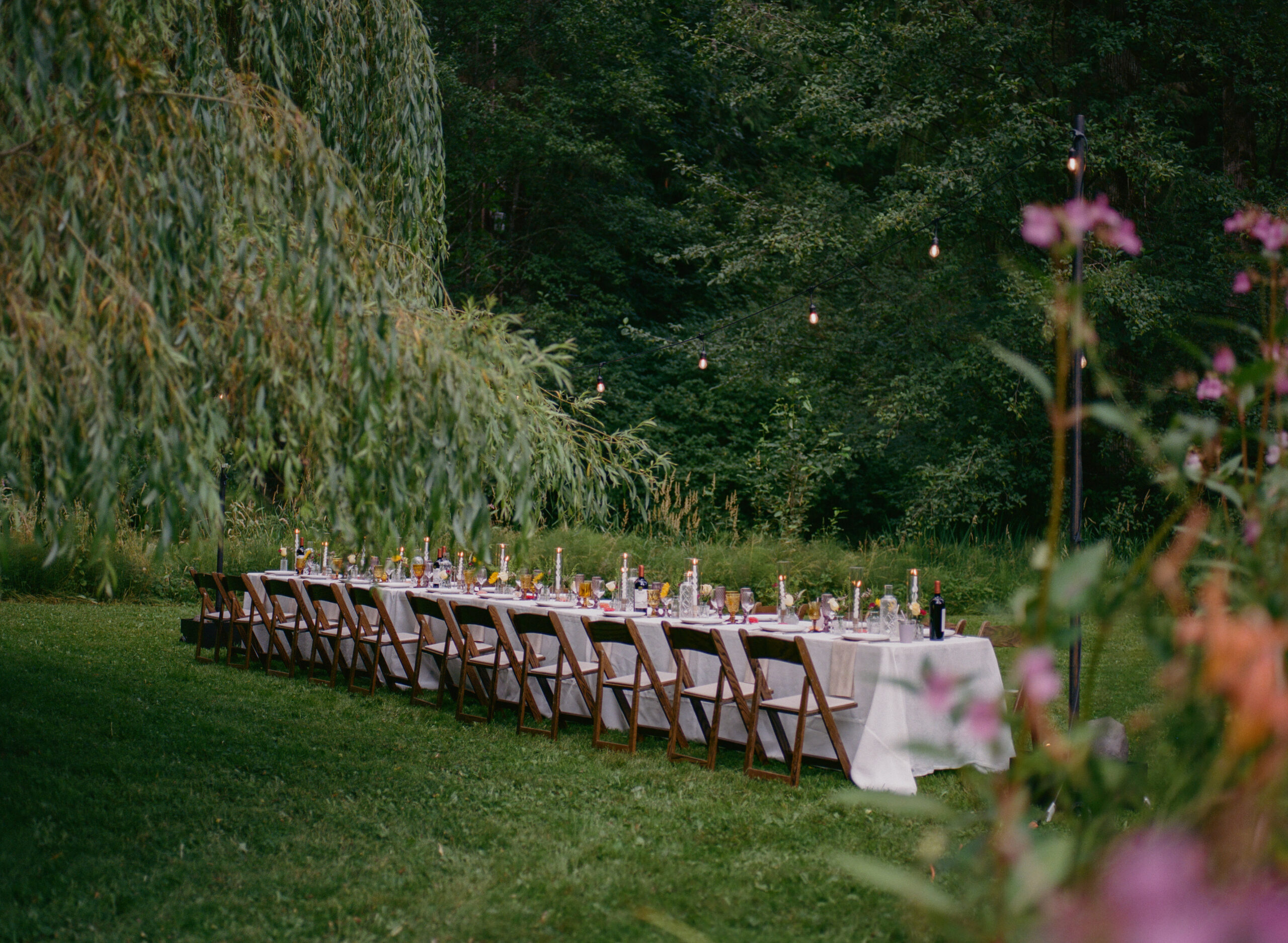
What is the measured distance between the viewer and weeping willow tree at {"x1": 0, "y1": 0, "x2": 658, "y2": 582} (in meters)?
3.40

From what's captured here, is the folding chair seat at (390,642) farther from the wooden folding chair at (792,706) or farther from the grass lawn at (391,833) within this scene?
the wooden folding chair at (792,706)

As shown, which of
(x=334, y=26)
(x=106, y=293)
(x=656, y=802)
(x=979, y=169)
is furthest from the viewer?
(x=979, y=169)

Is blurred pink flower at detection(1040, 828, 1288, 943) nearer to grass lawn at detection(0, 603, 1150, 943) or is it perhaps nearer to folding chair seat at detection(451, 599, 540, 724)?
grass lawn at detection(0, 603, 1150, 943)

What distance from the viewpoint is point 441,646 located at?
8086 mm

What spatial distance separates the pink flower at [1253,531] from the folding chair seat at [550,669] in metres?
4.74

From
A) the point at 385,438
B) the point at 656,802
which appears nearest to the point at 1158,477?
the point at 385,438

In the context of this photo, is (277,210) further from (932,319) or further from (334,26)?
(932,319)

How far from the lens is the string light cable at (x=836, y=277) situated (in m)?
13.2

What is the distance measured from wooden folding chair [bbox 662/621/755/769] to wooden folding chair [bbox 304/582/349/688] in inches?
116

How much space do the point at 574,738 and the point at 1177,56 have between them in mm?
11047

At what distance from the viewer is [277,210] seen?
4.14m

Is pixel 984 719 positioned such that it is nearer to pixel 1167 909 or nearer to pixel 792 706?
pixel 1167 909

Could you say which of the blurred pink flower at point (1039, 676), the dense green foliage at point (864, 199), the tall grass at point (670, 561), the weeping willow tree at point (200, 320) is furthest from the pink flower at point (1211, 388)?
the dense green foliage at point (864, 199)

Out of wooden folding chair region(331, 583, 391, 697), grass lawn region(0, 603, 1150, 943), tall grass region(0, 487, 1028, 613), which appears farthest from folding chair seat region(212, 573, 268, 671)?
grass lawn region(0, 603, 1150, 943)
